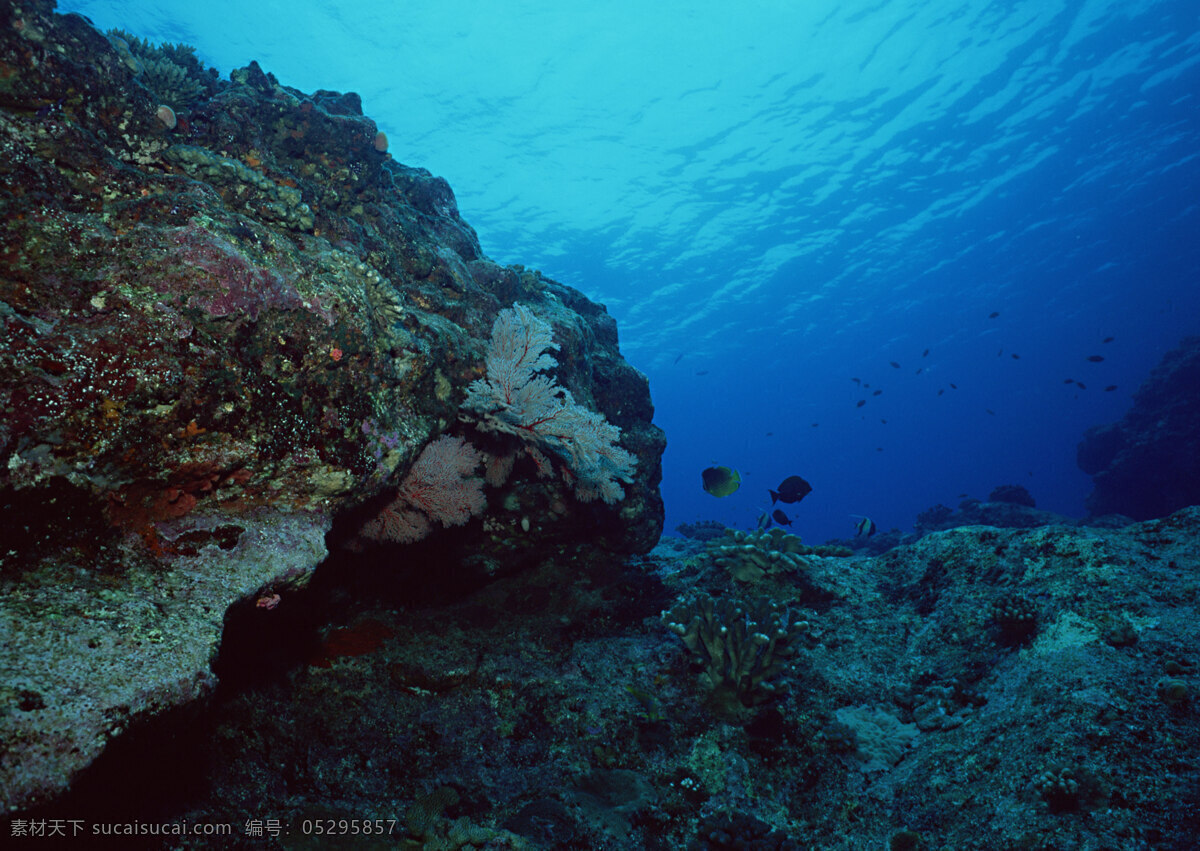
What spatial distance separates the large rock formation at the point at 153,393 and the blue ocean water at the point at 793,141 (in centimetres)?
2141

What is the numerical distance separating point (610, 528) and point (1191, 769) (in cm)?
435

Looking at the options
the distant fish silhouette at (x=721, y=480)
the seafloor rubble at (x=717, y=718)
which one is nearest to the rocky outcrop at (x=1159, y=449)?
the seafloor rubble at (x=717, y=718)

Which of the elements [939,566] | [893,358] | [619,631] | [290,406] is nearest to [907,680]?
[939,566]

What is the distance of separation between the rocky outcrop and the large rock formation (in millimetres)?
24139

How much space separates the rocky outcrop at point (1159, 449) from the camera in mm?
16469

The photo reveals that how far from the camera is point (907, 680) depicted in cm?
432

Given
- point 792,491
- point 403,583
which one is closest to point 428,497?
point 403,583

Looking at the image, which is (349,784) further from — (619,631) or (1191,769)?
(1191,769)

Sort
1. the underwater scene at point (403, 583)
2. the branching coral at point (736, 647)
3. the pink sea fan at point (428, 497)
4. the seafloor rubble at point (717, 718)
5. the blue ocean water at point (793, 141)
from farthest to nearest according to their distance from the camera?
the blue ocean water at point (793, 141) < the branching coral at point (736, 647) < the pink sea fan at point (428, 497) < the seafloor rubble at point (717, 718) < the underwater scene at point (403, 583)

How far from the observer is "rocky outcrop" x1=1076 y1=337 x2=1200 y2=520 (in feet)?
54.0

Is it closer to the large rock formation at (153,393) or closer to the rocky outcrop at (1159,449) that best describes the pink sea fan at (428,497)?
the large rock formation at (153,393)

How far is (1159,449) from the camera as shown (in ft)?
55.5

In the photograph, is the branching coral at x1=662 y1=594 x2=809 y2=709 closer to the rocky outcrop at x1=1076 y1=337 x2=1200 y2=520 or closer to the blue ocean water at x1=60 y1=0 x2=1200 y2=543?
the rocky outcrop at x1=1076 y1=337 x2=1200 y2=520

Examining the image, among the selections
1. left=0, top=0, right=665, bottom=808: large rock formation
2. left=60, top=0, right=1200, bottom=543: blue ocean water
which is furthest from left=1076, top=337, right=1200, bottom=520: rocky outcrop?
left=0, top=0, right=665, bottom=808: large rock formation
